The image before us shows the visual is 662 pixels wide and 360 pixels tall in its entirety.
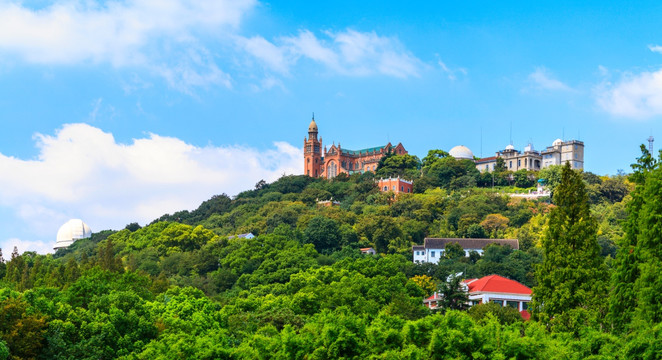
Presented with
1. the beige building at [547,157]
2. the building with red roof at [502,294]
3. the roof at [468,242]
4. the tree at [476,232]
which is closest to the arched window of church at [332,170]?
the beige building at [547,157]

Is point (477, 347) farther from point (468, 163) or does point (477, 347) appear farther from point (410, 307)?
point (468, 163)

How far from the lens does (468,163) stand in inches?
3506

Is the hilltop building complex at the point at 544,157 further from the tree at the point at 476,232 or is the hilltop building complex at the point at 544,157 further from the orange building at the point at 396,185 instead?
the tree at the point at 476,232

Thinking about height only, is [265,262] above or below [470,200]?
below

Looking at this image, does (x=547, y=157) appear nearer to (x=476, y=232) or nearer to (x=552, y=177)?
(x=552, y=177)

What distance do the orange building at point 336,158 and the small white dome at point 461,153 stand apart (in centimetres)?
647

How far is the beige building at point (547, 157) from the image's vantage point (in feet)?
289

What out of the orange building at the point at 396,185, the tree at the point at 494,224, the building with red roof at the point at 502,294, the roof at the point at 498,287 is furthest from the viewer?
the orange building at the point at 396,185

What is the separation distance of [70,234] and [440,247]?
139ft

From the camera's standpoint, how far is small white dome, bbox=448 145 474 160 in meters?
94.1

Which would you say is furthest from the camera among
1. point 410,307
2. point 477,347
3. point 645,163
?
point 410,307

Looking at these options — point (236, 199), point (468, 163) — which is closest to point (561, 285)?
point (468, 163)

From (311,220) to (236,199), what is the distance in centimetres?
2788

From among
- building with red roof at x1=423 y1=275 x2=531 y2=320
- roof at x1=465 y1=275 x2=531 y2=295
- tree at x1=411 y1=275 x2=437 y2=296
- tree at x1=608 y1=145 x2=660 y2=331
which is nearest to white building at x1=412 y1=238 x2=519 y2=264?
tree at x1=411 y1=275 x2=437 y2=296
